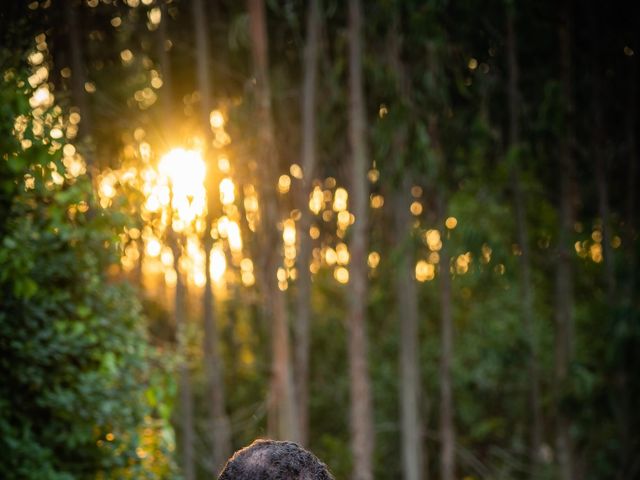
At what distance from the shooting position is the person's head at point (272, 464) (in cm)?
346

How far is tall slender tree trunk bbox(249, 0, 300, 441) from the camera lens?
593 inches

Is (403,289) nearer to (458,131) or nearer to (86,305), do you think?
(458,131)

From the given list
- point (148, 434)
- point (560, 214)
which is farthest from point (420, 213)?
point (148, 434)

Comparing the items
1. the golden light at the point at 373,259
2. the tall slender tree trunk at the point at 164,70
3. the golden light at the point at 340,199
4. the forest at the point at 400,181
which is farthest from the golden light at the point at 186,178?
the golden light at the point at 373,259

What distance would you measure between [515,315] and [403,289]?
10.8ft

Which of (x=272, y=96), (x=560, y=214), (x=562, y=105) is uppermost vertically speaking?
(x=272, y=96)

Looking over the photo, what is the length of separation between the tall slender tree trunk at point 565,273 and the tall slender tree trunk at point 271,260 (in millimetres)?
4403

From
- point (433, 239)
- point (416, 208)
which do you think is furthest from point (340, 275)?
point (433, 239)

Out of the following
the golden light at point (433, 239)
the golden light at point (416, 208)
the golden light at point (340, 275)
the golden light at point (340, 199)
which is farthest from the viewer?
the golden light at point (340, 275)

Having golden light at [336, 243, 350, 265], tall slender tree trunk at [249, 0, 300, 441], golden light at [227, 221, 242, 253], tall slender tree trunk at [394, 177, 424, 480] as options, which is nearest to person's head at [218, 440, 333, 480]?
tall slender tree trunk at [249, 0, 300, 441]

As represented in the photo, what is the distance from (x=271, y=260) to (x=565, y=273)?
16.2ft

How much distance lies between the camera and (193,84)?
63.4 ft

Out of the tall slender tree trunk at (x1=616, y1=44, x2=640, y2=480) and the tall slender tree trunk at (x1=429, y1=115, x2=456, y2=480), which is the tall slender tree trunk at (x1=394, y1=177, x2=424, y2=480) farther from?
the tall slender tree trunk at (x1=616, y1=44, x2=640, y2=480)

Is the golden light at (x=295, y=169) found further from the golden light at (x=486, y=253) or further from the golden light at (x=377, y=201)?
the golden light at (x=486, y=253)
